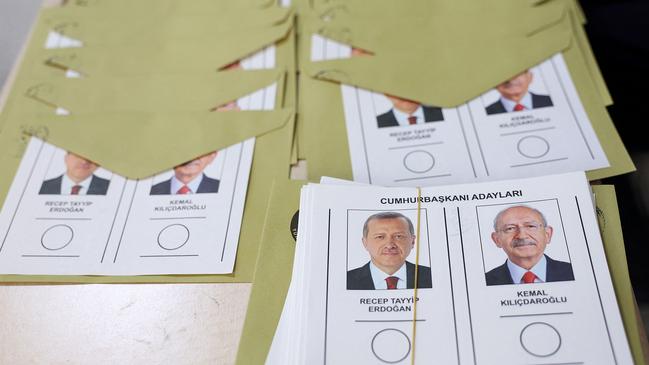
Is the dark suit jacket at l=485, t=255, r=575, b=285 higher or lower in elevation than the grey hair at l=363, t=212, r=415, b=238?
lower

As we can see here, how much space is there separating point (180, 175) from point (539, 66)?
0.40 metres

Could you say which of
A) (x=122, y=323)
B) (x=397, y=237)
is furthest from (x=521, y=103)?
(x=122, y=323)

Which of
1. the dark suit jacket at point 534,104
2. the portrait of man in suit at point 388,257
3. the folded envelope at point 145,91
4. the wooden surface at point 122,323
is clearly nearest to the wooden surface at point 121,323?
the wooden surface at point 122,323

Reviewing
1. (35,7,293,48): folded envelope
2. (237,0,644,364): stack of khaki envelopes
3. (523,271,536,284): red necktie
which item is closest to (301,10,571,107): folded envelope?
(237,0,644,364): stack of khaki envelopes

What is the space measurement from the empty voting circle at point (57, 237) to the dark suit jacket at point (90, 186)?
4 centimetres

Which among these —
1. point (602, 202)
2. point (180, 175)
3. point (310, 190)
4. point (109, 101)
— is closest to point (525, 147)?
point (602, 202)

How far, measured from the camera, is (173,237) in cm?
48

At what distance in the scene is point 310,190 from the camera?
464 mm

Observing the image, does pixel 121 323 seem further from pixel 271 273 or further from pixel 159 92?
pixel 159 92

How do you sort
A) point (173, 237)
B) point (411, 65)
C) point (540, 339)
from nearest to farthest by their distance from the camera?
point (540, 339) → point (173, 237) → point (411, 65)

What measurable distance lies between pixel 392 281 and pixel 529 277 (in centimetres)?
11

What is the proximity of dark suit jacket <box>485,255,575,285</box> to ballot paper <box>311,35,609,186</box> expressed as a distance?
105 millimetres

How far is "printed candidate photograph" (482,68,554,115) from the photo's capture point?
0.54m

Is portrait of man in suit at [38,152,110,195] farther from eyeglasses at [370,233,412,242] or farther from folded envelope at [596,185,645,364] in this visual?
folded envelope at [596,185,645,364]
